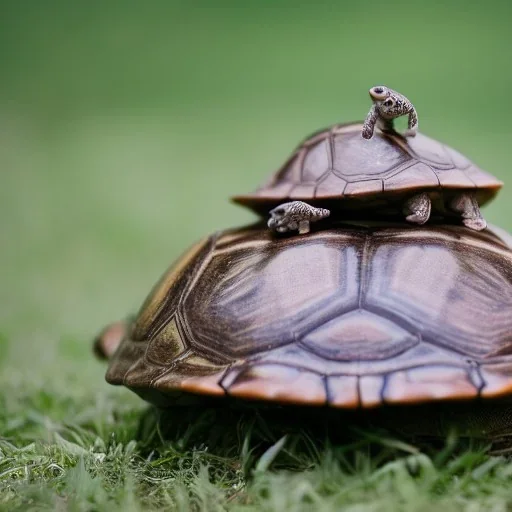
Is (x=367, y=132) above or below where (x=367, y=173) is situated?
above

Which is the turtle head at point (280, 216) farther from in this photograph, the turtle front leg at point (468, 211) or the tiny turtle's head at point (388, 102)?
the turtle front leg at point (468, 211)

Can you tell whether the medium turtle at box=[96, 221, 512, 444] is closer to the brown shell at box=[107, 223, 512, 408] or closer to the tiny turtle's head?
the brown shell at box=[107, 223, 512, 408]

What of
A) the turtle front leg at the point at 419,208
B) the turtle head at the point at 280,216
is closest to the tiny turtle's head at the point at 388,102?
the turtle front leg at the point at 419,208

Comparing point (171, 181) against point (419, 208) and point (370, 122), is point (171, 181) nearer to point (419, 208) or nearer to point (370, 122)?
point (370, 122)

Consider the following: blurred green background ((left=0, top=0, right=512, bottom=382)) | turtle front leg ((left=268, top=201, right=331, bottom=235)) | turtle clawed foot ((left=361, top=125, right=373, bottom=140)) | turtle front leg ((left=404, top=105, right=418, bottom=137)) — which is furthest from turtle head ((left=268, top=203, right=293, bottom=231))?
blurred green background ((left=0, top=0, right=512, bottom=382))

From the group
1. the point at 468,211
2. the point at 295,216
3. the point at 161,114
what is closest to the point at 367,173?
the point at 295,216

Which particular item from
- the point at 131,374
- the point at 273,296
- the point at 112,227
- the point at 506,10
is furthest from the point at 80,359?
the point at 506,10

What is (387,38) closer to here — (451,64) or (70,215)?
(451,64)
